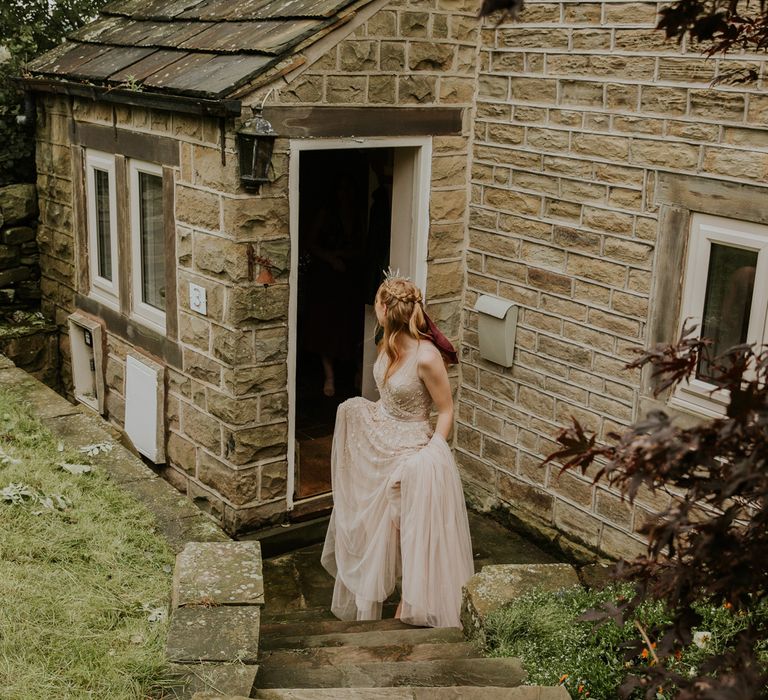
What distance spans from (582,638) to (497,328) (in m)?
3.24

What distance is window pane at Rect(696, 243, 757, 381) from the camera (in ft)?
17.6

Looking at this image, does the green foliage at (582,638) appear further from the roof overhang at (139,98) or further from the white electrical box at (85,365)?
the white electrical box at (85,365)

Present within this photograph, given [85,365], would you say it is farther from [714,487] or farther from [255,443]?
[714,487]

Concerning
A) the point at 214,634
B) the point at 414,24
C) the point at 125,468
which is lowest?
the point at 125,468

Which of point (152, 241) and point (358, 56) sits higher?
point (358, 56)

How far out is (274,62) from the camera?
5.96 m

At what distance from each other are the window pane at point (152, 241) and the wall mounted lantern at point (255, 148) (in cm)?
163

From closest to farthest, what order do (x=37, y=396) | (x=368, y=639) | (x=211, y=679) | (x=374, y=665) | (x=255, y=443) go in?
1. (x=211, y=679)
2. (x=374, y=665)
3. (x=368, y=639)
4. (x=255, y=443)
5. (x=37, y=396)

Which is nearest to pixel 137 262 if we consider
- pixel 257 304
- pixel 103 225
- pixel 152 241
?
pixel 152 241

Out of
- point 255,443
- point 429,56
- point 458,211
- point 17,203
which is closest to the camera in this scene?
point 255,443

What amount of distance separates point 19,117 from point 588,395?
20.9ft

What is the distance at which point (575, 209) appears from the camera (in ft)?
20.9

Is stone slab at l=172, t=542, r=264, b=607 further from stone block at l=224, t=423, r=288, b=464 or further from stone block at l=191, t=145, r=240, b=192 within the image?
stone block at l=191, t=145, r=240, b=192

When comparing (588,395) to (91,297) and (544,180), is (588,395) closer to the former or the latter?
(544,180)
